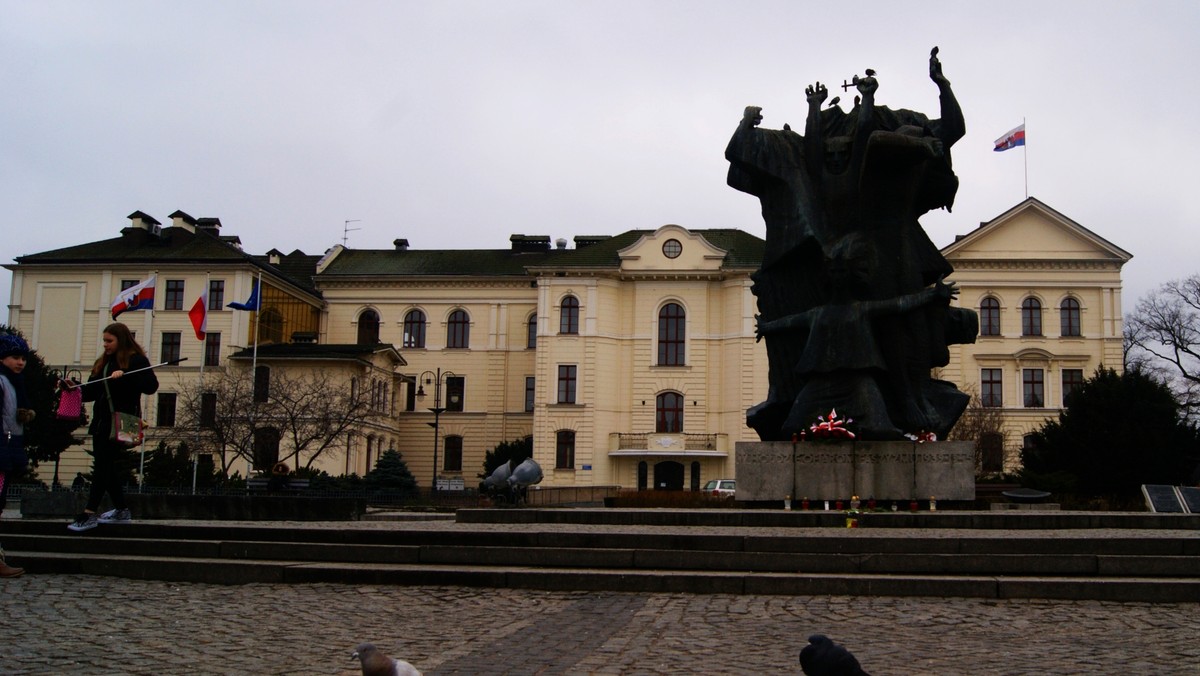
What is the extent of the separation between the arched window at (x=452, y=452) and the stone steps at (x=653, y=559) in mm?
54414

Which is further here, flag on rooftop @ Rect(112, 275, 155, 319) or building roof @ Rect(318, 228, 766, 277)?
building roof @ Rect(318, 228, 766, 277)

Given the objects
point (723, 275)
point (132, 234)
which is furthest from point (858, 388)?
point (132, 234)

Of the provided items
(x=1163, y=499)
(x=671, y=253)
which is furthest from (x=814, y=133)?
(x=671, y=253)

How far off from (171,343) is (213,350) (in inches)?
118

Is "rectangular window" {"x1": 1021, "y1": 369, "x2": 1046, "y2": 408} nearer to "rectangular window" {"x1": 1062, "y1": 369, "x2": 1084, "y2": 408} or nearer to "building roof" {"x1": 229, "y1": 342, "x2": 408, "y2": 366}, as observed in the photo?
"rectangular window" {"x1": 1062, "y1": 369, "x2": 1084, "y2": 408}

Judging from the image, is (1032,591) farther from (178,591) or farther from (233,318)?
(233,318)

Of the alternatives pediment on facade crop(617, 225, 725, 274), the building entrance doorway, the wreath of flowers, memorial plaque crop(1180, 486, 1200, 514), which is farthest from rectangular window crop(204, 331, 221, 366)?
memorial plaque crop(1180, 486, 1200, 514)

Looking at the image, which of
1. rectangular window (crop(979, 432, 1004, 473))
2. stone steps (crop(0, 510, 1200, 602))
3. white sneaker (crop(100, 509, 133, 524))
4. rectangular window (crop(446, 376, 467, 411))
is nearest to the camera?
stone steps (crop(0, 510, 1200, 602))

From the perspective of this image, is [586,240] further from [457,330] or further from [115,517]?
[115,517]

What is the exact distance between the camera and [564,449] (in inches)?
2406

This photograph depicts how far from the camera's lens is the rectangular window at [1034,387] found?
62.0 meters

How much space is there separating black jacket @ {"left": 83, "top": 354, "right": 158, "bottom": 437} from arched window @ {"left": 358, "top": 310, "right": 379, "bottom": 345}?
57.0 meters

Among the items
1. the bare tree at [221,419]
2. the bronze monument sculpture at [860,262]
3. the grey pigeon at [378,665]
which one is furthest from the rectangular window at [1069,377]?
the grey pigeon at [378,665]

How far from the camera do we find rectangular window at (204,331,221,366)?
61094 millimetres
